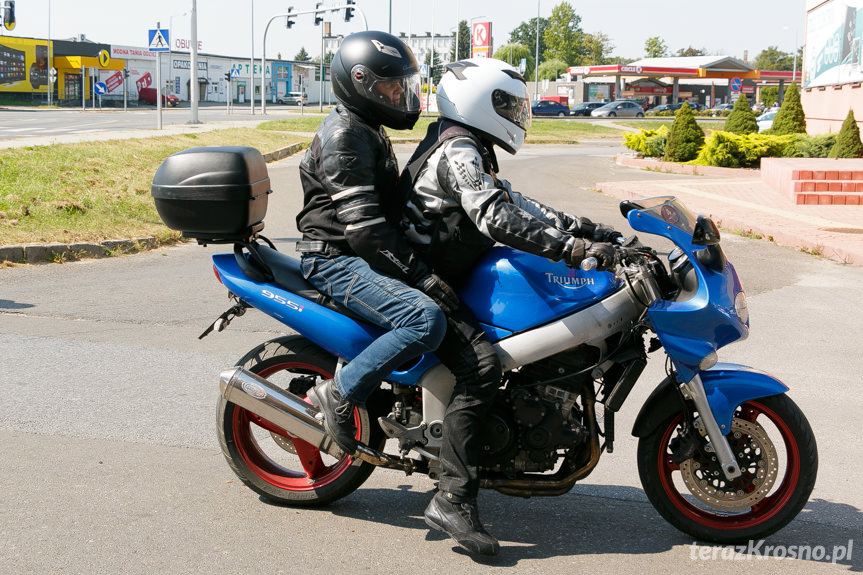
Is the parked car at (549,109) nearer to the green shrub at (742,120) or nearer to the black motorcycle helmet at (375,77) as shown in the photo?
the green shrub at (742,120)

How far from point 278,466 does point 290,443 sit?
0.38 feet

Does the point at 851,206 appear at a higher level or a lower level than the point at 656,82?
lower

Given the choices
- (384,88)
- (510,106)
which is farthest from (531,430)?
(384,88)

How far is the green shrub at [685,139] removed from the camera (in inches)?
981

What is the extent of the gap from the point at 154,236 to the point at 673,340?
889 cm

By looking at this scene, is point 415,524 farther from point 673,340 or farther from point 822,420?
point 822,420

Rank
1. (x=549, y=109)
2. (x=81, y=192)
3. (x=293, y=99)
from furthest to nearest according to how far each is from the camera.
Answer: (x=293, y=99) < (x=549, y=109) < (x=81, y=192)

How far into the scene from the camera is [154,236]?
11273mm

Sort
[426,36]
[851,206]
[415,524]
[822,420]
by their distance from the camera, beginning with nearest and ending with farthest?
[415,524]
[822,420]
[851,206]
[426,36]

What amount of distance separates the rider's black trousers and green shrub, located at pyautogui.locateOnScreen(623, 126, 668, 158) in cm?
2421

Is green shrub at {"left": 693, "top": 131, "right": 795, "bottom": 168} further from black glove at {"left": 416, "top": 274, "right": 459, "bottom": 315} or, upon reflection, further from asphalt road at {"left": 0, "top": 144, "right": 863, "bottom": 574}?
black glove at {"left": 416, "top": 274, "right": 459, "bottom": 315}

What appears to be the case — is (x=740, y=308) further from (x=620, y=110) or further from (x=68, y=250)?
(x=620, y=110)

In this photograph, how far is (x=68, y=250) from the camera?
33.4ft

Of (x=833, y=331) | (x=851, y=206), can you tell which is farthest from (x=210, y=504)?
(x=851, y=206)
